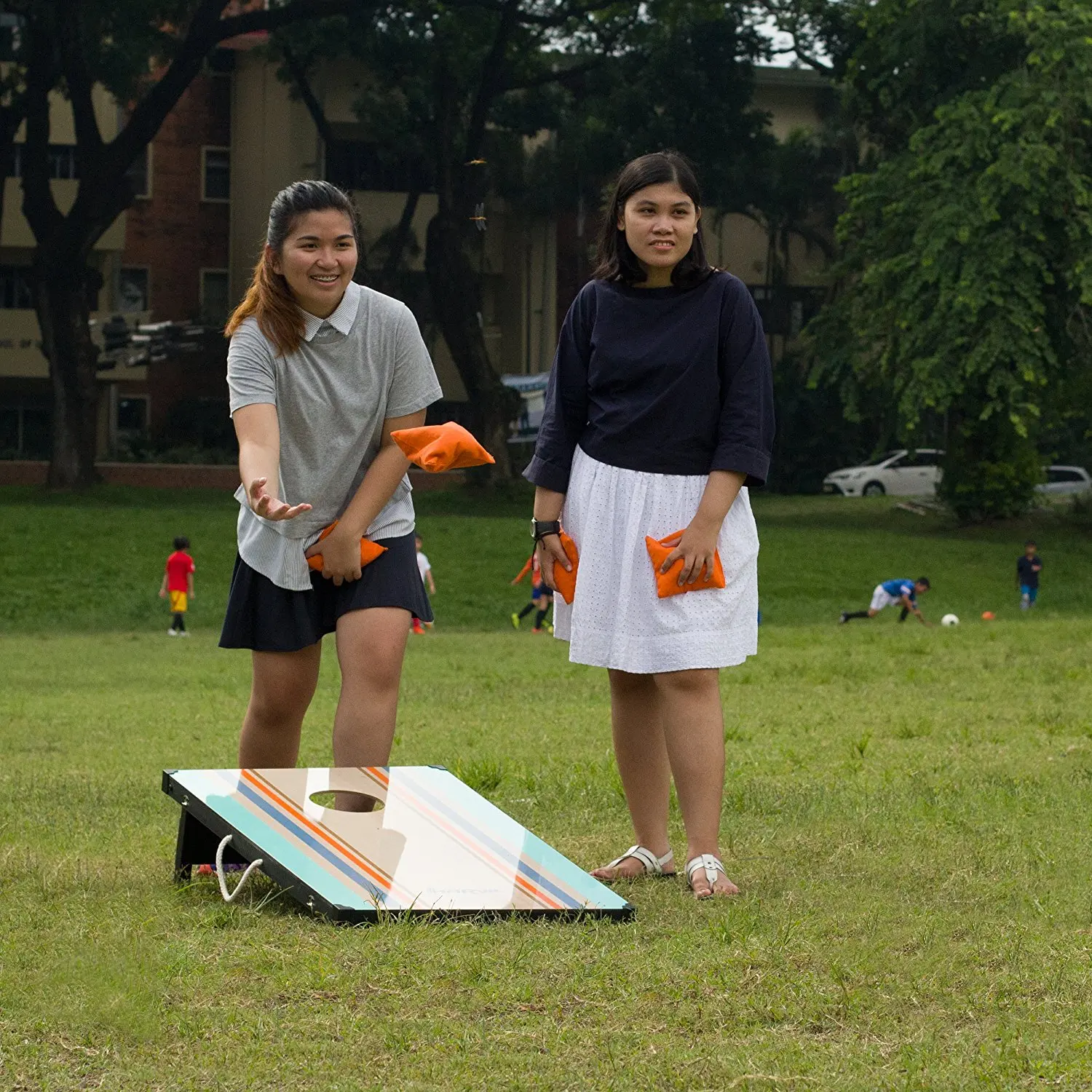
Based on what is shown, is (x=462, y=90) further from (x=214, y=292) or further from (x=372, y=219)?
(x=214, y=292)

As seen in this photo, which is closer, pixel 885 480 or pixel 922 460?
pixel 885 480

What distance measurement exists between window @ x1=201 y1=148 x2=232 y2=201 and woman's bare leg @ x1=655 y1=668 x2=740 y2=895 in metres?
44.7

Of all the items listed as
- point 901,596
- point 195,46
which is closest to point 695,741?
point 901,596

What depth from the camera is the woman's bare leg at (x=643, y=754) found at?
16.5 feet

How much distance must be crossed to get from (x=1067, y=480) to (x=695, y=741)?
4753 centimetres

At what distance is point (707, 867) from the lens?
4.61 meters

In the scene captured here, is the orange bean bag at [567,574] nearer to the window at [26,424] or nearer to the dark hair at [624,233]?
the dark hair at [624,233]

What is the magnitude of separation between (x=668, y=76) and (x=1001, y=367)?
49.6 ft

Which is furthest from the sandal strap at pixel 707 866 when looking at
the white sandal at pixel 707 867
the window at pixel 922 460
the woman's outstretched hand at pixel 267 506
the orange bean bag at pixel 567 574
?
the window at pixel 922 460

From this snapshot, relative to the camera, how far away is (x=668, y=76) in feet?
133

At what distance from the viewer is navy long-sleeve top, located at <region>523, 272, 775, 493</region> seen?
4809 millimetres

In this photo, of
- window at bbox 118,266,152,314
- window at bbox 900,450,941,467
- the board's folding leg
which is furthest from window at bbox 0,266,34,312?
the board's folding leg

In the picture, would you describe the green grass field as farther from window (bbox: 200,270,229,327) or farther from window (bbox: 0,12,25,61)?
window (bbox: 200,270,229,327)

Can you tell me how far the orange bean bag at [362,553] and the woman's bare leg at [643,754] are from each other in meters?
0.76
